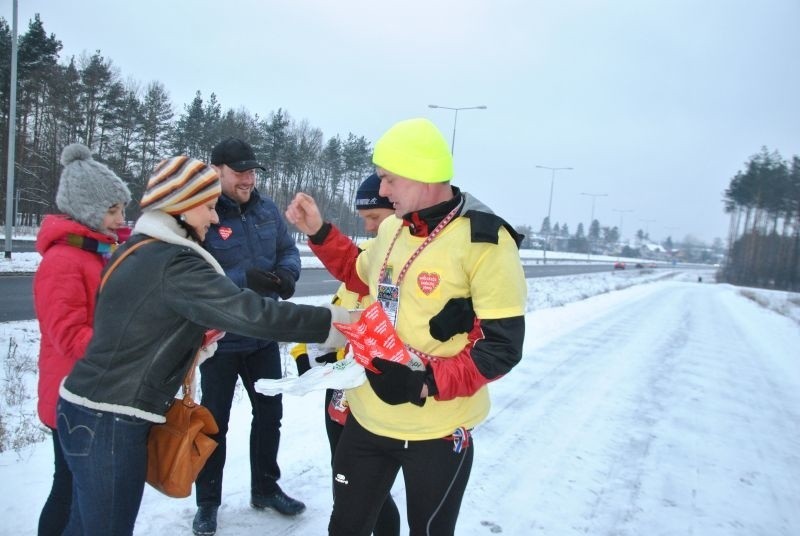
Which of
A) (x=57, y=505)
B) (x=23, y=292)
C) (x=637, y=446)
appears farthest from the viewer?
(x=23, y=292)

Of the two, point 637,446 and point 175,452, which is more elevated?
point 175,452

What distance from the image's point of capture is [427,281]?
2021 millimetres

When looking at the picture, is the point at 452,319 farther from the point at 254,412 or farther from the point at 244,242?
the point at 254,412

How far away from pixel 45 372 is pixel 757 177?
70423 mm

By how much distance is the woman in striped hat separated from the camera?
5.71 feet

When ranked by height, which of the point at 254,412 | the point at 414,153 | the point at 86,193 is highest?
the point at 414,153

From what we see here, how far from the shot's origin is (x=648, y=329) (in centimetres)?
1217

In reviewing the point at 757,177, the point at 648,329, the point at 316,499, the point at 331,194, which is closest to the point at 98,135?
the point at 331,194

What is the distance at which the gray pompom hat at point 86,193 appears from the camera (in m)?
2.35

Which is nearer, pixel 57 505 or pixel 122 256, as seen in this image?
pixel 122 256

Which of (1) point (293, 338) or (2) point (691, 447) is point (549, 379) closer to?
(2) point (691, 447)

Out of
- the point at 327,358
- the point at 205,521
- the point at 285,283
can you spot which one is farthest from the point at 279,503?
the point at 285,283

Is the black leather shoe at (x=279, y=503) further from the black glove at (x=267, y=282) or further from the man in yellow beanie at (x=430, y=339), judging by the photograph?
the black glove at (x=267, y=282)

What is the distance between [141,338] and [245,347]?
1361 mm
